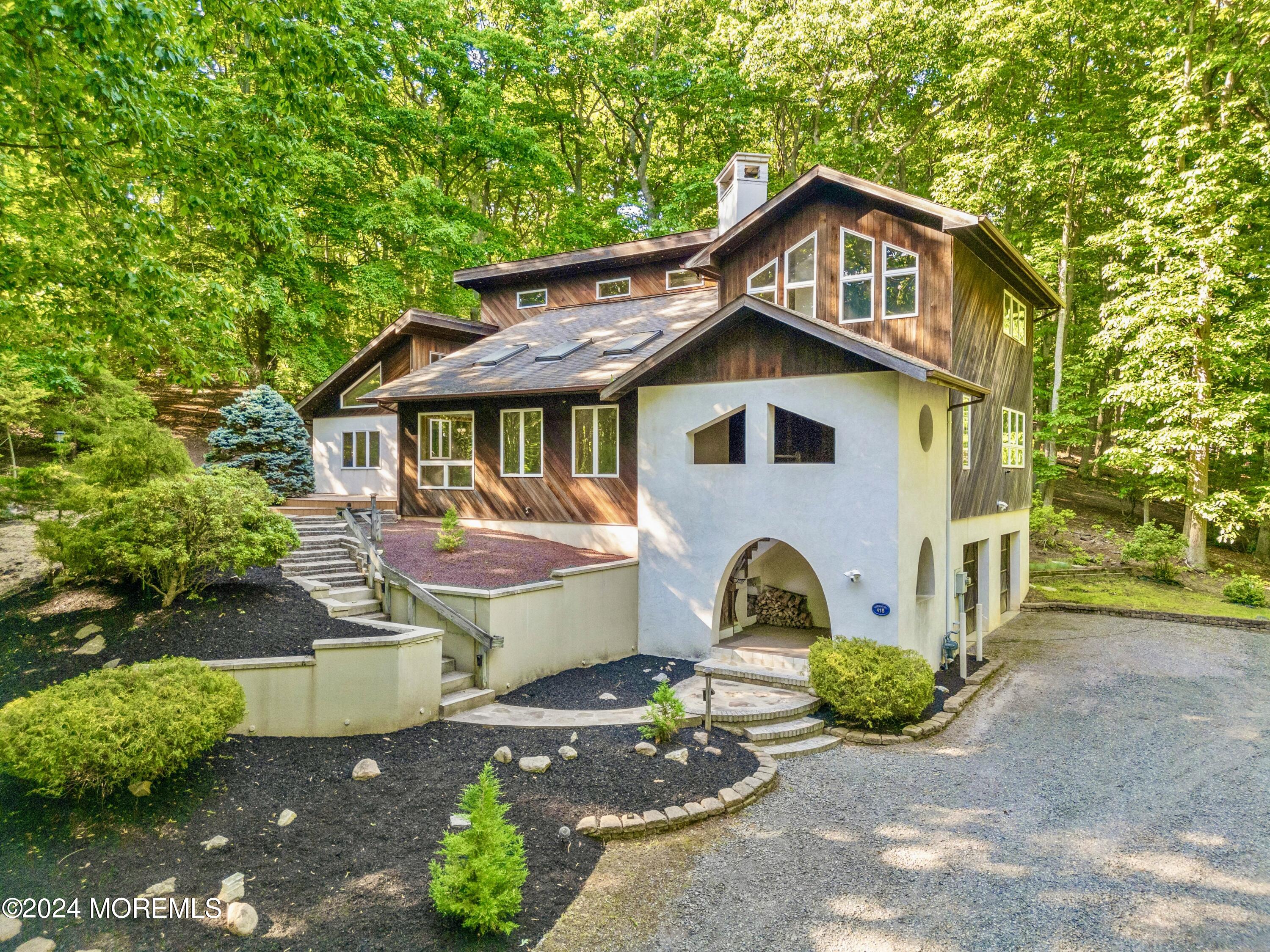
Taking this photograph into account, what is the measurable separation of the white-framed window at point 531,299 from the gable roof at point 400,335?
4.42 feet

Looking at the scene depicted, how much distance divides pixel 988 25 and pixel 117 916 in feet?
86.5

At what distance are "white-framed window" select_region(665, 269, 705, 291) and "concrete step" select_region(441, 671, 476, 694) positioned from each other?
12313 mm

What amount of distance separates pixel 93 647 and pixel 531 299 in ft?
49.4

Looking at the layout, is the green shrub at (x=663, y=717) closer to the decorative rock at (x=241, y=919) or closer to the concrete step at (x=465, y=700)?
the concrete step at (x=465, y=700)

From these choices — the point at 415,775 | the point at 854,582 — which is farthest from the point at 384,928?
the point at 854,582

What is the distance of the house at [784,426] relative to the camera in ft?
31.8

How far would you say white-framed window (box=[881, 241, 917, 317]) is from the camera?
11.3 metres

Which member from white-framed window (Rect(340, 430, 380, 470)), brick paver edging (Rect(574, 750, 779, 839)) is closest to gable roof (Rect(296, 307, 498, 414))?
white-framed window (Rect(340, 430, 380, 470))

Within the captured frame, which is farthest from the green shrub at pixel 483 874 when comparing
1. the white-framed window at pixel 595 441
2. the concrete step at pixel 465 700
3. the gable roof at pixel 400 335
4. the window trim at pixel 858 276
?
the gable roof at pixel 400 335

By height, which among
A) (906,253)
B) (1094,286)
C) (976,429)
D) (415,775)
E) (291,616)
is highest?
(1094,286)

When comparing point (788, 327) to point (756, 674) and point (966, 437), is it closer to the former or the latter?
point (966, 437)

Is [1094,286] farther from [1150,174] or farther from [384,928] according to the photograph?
[384,928]

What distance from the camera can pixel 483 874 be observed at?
4.27m

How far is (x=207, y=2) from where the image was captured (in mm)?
7320
